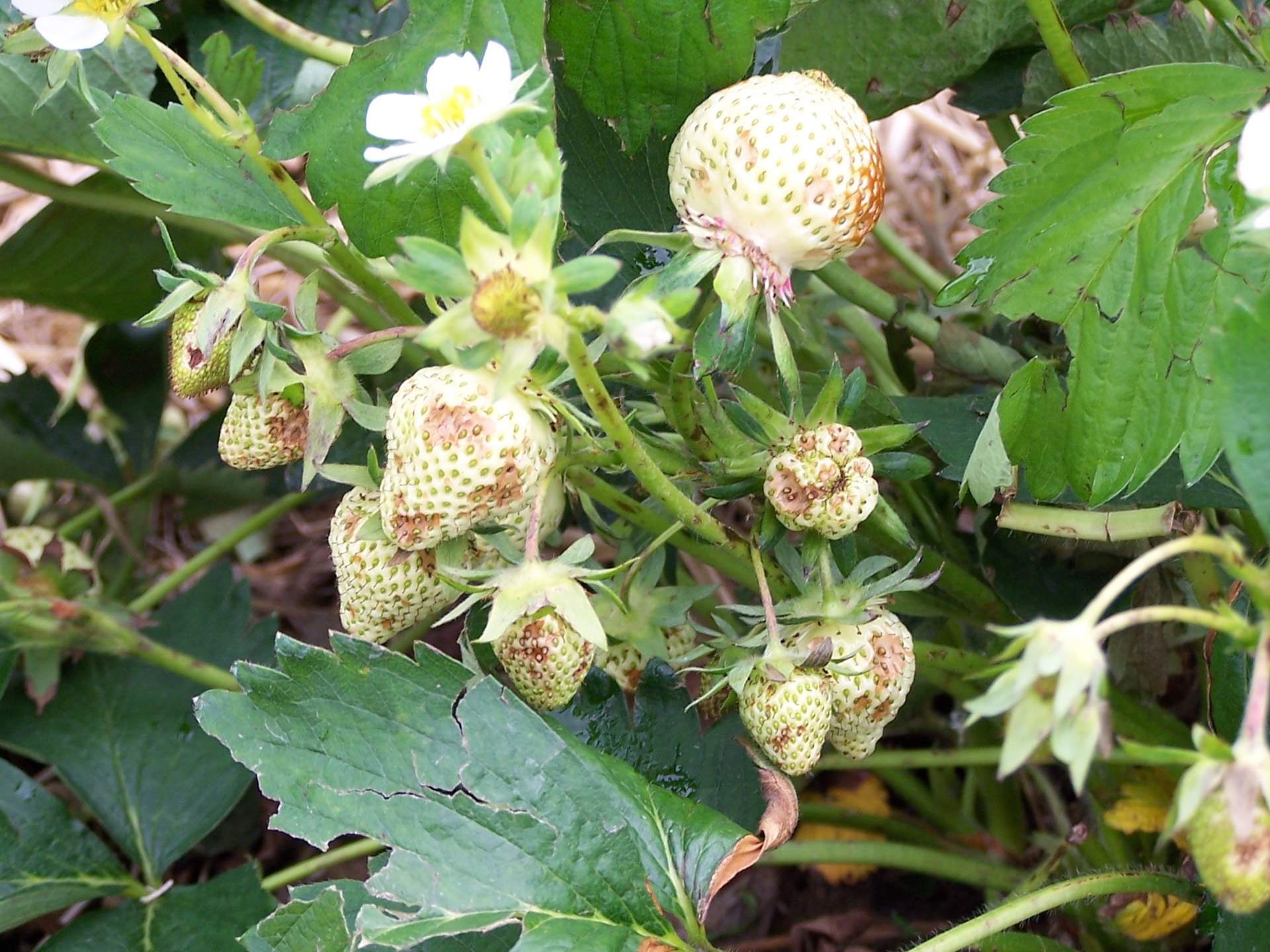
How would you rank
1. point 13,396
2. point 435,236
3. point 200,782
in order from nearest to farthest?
point 435,236 < point 200,782 < point 13,396

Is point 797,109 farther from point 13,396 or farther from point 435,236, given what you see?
point 13,396

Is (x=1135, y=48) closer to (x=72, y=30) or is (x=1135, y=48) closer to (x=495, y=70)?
(x=495, y=70)

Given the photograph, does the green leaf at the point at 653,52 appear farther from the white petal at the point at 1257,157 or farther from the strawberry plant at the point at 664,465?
the white petal at the point at 1257,157

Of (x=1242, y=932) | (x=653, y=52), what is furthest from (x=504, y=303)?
(x=1242, y=932)

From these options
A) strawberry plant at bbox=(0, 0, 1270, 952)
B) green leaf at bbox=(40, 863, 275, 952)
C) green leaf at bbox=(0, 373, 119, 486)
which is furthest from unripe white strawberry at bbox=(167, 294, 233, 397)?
green leaf at bbox=(0, 373, 119, 486)

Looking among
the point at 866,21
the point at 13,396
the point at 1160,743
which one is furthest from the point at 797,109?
the point at 13,396

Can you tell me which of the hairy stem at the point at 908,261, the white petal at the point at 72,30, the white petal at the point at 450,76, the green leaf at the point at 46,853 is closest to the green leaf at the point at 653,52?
the white petal at the point at 450,76
